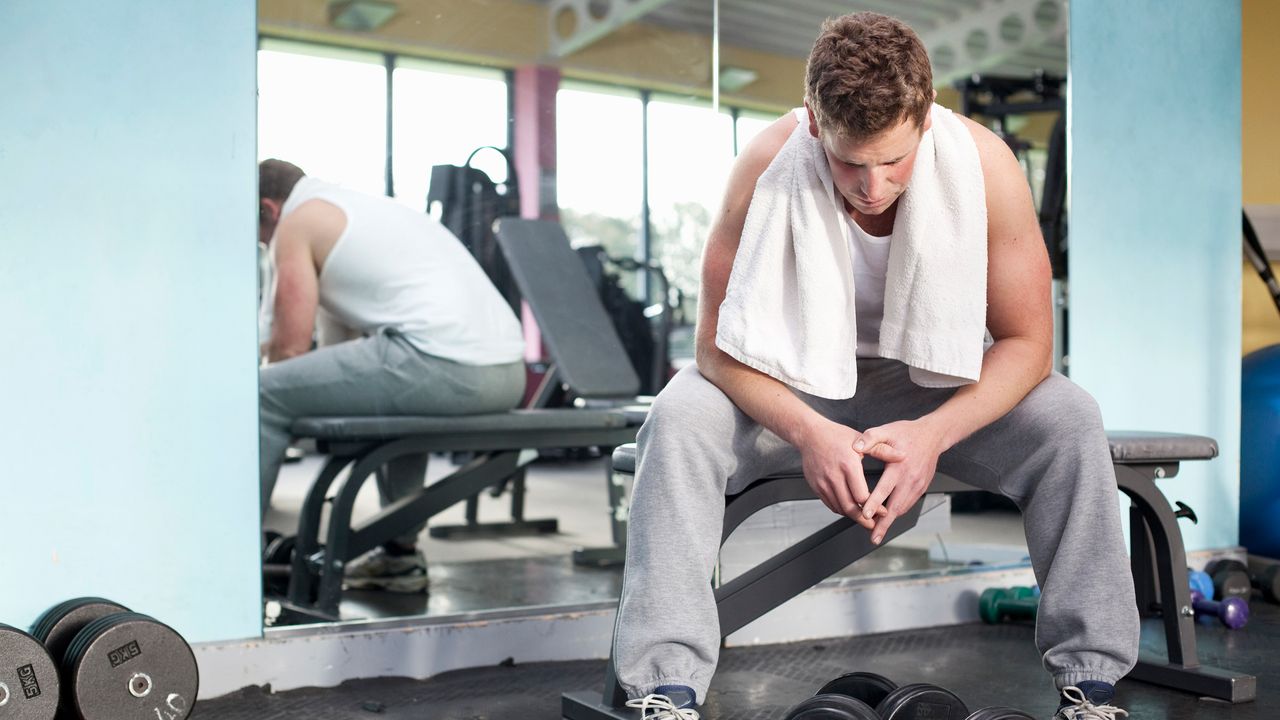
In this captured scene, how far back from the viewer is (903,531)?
187 centimetres

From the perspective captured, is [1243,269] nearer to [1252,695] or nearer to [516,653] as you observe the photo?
[1252,695]

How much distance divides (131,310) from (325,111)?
485 millimetres

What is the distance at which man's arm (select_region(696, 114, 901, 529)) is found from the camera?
4.83 ft

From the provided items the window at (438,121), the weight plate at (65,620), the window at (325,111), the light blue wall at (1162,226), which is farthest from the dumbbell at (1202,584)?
the weight plate at (65,620)

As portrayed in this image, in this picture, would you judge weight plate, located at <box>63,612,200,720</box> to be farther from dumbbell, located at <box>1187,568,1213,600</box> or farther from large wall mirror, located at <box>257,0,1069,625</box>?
dumbbell, located at <box>1187,568,1213,600</box>

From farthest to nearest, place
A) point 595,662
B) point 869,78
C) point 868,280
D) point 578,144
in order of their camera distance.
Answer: point 578,144, point 595,662, point 868,280, point 869,78

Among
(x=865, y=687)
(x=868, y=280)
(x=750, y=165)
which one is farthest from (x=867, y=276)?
(x=865, y=687)

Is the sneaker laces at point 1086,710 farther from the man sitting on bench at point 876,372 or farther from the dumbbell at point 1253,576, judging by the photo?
the dumbbell at point 1253,576

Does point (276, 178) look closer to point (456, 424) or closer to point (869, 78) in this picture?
point (456, 424)

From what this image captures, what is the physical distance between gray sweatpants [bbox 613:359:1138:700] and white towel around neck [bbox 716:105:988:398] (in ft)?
0.34

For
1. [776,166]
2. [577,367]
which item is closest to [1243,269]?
[577,367]

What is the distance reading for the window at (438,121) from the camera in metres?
2.20

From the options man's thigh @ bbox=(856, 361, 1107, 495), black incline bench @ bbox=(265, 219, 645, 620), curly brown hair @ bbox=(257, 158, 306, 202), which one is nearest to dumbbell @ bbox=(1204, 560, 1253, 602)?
man's thigh @ bbox=(856, 361, 1107, 495)

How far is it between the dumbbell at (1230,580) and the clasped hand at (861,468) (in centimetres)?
143
